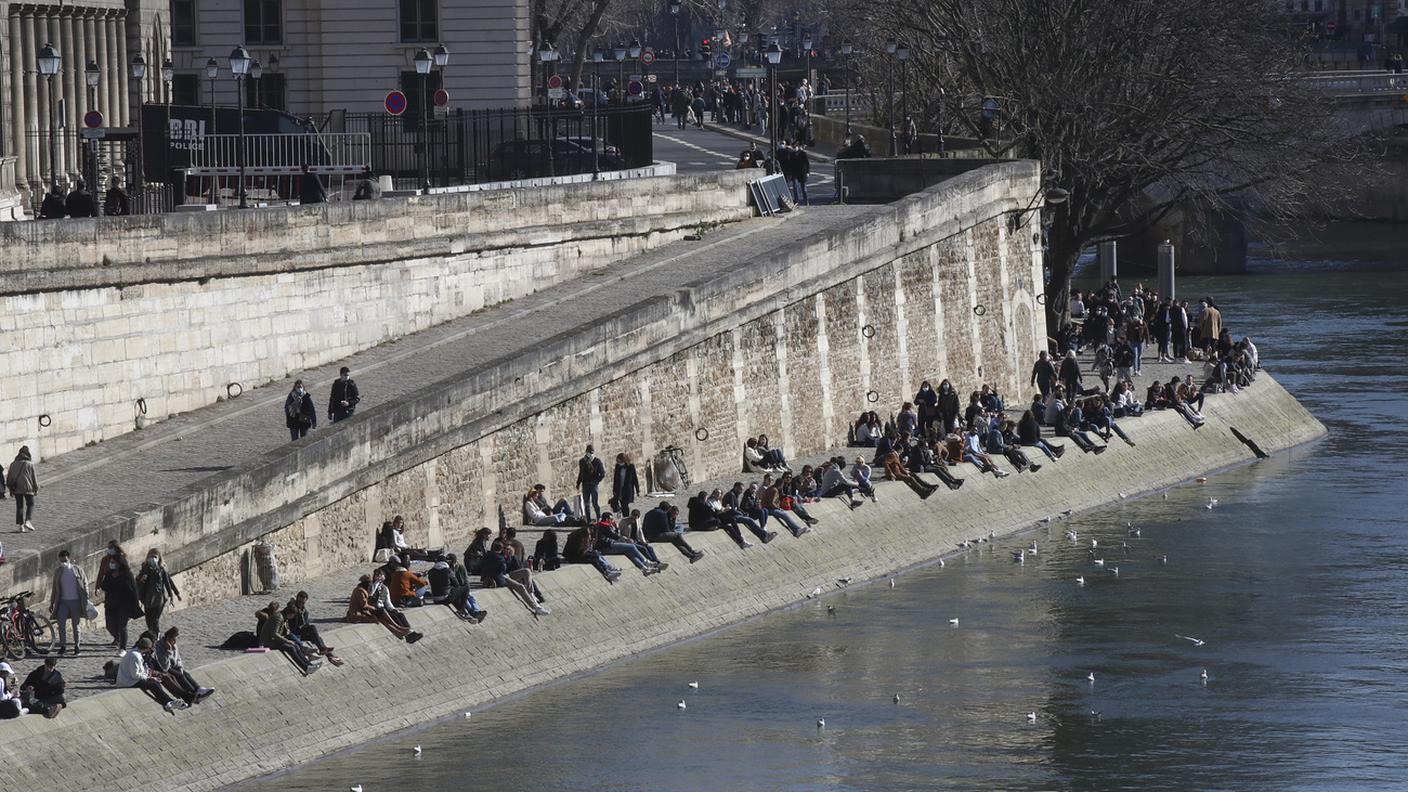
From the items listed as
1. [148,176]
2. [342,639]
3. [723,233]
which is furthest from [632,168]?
[342,639]

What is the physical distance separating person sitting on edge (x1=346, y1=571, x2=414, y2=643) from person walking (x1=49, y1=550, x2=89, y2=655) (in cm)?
319

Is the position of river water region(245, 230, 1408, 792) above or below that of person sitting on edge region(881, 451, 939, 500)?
below

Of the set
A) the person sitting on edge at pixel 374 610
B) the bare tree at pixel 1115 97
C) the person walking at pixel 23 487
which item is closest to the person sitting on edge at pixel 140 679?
the person sitting on edge at pixel 374 610

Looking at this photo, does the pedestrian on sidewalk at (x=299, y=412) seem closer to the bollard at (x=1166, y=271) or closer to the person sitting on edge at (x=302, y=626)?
the person sitting on edge at (x=302, y=626)

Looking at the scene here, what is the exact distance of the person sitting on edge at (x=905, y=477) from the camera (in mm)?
39562

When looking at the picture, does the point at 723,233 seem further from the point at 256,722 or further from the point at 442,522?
the point at 256,722

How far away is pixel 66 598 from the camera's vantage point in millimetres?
26734

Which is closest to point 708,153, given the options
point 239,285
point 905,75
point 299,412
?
point 905,75

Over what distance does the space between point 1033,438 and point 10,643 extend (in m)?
20.5

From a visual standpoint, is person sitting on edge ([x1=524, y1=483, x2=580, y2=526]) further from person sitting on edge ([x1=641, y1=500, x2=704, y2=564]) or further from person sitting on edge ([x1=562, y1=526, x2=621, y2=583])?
person sitting on edge ([x1=562, y1=526, x2=621, y2=583])

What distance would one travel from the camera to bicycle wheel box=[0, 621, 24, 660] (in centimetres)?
2617

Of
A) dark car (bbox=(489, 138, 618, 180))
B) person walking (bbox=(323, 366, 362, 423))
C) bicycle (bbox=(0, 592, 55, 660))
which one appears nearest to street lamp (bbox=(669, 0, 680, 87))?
dark car (bbox=(489, 138, 618, 180))

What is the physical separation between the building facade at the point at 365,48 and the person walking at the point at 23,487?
2745 cm

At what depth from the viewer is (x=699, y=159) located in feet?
193
